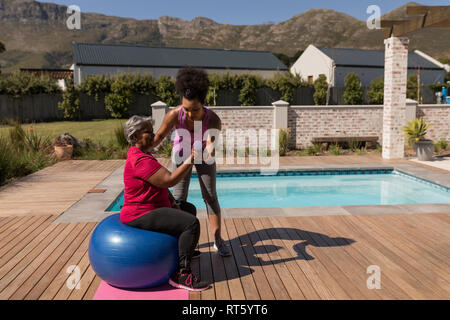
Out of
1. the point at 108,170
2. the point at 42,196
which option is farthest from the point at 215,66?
the point at 42,196

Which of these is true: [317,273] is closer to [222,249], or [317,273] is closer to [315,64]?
[222,249]

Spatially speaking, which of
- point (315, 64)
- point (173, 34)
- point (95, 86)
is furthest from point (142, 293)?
point (173, 34)

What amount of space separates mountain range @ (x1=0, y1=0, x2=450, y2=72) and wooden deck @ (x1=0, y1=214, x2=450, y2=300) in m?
77.3

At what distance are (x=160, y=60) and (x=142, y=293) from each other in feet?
103

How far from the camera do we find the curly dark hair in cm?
324

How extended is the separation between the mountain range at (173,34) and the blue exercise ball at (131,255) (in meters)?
79.6

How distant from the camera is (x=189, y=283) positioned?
3045 millimetres

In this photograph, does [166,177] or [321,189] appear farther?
[321,189]

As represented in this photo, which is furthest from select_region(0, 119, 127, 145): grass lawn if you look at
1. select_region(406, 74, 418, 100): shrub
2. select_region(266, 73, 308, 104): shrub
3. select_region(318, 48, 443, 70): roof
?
select_region(318, 48, 443, 70): roof

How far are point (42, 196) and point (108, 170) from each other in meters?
2.47

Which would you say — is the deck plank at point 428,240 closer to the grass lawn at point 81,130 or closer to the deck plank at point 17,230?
the deck plank at point 17,230

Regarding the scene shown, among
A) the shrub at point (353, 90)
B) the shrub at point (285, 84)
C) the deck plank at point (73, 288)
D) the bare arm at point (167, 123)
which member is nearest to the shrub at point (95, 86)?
the shrub at point (285, 84)
